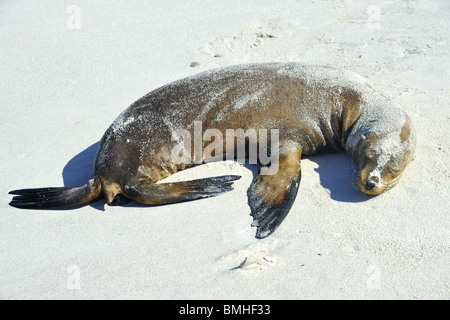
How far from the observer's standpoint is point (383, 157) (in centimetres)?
405

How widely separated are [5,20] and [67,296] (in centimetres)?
574

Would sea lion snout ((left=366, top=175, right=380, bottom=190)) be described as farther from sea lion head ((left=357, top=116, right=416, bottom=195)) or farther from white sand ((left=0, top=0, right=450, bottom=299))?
white sand ((left=0, top=0, right=450, bottom=299))

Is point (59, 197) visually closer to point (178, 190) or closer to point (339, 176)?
point (178, 190)

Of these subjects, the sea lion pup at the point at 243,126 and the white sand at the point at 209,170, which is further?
the sea lion pup at the point at 243,126

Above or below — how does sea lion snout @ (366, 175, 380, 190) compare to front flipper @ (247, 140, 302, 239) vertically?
above

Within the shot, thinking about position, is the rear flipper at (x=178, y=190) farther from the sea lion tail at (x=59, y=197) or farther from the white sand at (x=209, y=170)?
the sea lion tail at (x=59, y=197)

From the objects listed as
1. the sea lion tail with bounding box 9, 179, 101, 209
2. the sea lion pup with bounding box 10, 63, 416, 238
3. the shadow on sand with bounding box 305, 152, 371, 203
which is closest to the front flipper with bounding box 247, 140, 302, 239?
the sea lion pup with bounding box 10, 63, 416, 238

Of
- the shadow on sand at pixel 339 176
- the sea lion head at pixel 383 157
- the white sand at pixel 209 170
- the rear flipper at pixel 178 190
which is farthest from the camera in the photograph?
the rear flipper at pixel 178 190

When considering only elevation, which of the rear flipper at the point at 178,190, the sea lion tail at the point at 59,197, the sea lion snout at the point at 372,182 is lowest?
the sea lion tail at the point at 59,197

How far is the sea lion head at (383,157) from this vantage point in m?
3.95

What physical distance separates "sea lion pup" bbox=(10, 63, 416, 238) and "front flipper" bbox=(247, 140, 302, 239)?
0.01 meters

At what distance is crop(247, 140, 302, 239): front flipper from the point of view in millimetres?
3838

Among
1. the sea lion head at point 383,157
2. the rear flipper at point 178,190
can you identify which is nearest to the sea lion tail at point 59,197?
the rear flipper at point 178,190
